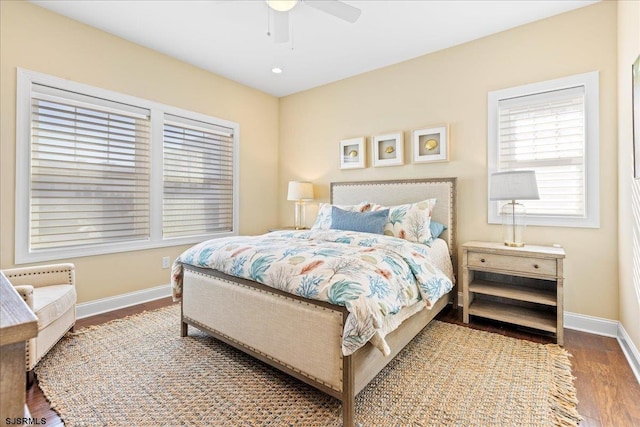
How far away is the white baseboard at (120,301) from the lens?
9.49 ft

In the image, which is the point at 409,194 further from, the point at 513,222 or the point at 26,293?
the point at 26,293

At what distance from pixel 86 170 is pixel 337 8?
8.78 ft

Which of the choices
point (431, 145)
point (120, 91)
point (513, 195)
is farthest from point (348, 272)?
point (120, 91)

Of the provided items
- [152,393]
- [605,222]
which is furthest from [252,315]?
[605,222]

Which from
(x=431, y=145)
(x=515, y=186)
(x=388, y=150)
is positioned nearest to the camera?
(x=515, y=186)

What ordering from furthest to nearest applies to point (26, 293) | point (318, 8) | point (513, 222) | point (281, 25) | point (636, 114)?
point (513, 222) < point (281, 25) < point (318, 8) < point (636, 114) < point (26, 293)

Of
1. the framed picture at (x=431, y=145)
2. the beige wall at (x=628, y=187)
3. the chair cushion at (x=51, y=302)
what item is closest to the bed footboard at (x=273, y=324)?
the chair cushion at (x=51, y=302)

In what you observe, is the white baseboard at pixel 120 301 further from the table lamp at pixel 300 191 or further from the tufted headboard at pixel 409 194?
the tufted headboard at pixel 409 194

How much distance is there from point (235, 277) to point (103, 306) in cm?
190

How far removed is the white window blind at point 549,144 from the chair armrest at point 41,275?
12.8 feet

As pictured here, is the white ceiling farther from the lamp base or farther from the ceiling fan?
the lamp base

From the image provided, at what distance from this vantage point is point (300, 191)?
13.7 ft

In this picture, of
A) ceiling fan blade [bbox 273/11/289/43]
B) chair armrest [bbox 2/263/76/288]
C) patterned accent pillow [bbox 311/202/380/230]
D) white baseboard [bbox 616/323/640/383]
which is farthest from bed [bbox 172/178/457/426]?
ceiling fan blade [bbox 273/11/289/43]

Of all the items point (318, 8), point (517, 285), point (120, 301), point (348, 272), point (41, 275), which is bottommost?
point (120, 301)
